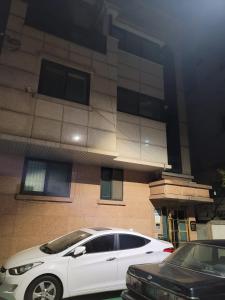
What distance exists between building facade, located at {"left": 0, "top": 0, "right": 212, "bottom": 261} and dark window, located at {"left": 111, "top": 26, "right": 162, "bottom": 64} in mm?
79

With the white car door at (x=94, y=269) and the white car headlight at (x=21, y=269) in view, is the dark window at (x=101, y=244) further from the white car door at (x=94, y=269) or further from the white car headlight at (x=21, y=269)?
the white car headlight at (x=21, y=269)

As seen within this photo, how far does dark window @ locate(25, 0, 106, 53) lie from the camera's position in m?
11.0

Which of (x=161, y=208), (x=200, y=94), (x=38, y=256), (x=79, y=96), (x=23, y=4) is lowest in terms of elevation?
(x=38, y=256)

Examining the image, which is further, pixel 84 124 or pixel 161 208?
pixel 161 208

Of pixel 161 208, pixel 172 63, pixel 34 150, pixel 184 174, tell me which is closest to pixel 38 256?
pixel 34 150

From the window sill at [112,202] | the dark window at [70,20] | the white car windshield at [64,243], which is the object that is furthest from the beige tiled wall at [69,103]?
the white car windshield at [64,243]

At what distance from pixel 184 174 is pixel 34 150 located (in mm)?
7866

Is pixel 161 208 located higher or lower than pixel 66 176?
lower

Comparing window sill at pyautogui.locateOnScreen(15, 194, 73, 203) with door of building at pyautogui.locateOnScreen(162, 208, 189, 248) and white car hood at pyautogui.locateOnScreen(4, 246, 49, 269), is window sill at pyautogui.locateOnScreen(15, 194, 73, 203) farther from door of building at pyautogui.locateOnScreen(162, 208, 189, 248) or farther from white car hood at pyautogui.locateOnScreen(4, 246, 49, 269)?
door of building at pyautogui.locateOnScreen(162, 208, 189, 248)

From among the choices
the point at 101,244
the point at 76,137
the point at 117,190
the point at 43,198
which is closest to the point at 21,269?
the point at 101,244

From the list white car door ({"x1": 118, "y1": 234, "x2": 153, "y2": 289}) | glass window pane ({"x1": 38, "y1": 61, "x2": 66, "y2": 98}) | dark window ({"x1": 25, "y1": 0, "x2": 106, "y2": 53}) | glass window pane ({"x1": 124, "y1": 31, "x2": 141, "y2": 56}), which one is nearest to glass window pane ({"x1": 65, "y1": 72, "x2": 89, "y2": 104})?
glass window pane ({"x1": 38, "y1": 61, "x2": 66, "y2": 98})

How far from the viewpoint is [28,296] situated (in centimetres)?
533

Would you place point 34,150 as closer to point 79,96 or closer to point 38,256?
point 79,96

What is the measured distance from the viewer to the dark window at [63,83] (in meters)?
10.1
